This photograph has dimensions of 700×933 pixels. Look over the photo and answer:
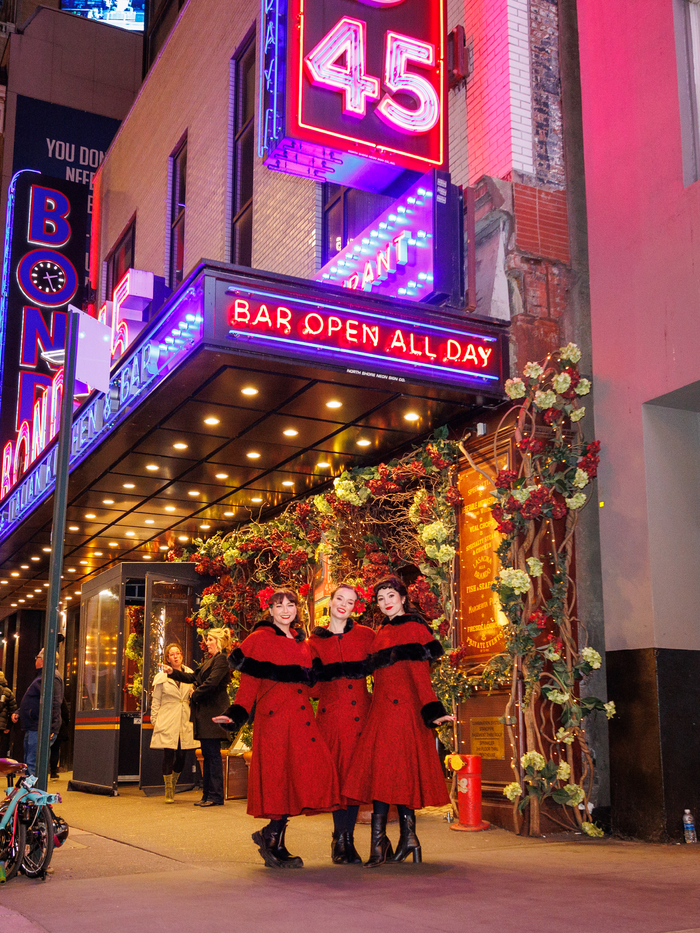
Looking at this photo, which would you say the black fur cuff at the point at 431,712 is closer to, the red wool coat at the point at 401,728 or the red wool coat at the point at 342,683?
the red wool coat at the point at 401,728

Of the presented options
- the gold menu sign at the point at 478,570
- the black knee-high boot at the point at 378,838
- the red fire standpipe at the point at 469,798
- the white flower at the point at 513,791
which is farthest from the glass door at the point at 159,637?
the black knee-high boot at the point at 378,838

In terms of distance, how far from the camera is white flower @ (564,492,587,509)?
9.42 m

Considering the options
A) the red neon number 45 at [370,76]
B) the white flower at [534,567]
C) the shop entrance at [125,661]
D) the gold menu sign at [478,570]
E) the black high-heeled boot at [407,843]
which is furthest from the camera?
the shop entrance at [125,661]

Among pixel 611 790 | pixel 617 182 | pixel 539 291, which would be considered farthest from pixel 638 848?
pixel 617 182

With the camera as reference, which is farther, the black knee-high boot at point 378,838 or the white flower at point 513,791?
the white flower at point 513,791

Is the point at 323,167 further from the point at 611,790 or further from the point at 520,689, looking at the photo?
the point at 611,790

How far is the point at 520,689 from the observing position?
9320mm

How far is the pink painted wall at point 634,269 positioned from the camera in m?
8.98

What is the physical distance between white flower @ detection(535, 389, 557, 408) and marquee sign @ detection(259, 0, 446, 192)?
3.13 meters

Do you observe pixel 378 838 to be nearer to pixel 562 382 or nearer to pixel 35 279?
pixel 562 382

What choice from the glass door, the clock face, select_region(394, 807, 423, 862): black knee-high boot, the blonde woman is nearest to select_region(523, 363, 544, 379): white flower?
select_region(394, 807, 423, 862): black knee-high boot

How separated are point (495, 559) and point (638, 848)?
2982mm

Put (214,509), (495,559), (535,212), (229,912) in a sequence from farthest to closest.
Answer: (214,509) < (535,212) < (495,559) < (229,912)

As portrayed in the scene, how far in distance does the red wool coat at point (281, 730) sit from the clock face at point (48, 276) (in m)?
19.9
